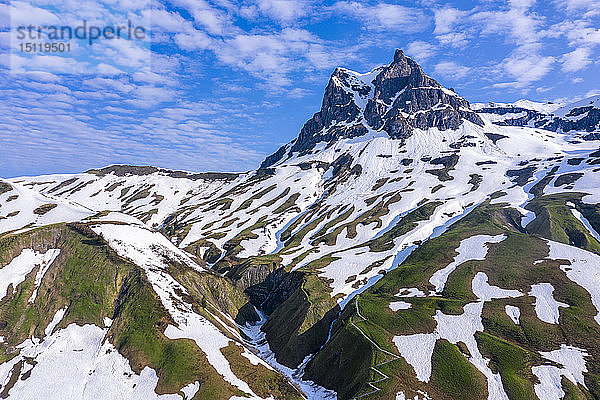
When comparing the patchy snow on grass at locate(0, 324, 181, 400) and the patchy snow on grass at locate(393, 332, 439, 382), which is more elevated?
the patchy snow on grass at locate(393, 332, 439, 382)

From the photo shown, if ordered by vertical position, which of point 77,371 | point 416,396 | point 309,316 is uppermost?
point 416,396

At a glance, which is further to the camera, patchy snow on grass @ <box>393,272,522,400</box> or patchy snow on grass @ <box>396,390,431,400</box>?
patchy snow on grass @ <box>393,272,522,400</box>

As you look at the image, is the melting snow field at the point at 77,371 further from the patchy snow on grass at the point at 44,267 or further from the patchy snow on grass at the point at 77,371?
the patchy snow on grass at the point at 44,267

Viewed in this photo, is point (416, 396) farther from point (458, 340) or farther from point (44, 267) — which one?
point (44, 267)

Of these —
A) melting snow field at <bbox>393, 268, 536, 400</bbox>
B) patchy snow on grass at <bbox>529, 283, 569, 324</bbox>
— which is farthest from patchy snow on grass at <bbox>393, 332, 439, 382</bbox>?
patchy snow on grass at <bbox>529, 283, 569, 324</bbox>

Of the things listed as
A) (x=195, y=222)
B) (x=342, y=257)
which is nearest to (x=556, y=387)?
(x=342, y=257)

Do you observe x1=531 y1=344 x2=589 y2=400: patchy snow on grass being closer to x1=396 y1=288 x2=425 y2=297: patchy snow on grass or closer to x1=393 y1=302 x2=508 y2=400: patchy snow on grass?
x1=393 y1=302 x2=508 y2=400: patchy snow on grass

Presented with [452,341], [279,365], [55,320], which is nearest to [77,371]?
[55,320]
